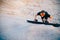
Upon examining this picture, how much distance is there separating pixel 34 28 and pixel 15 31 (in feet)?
0.88

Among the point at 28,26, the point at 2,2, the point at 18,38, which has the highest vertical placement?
the point at 2,2

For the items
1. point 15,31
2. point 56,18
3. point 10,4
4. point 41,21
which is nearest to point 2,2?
point 10,4

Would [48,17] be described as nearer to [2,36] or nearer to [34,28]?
[34,28]

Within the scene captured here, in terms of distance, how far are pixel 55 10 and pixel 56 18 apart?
0.37 feet

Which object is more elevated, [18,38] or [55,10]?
[55,10]

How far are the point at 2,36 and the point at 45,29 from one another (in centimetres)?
60

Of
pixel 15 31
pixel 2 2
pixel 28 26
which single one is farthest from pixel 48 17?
pixel 2 2

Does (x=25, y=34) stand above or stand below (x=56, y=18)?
below

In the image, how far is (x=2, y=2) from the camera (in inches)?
93.7

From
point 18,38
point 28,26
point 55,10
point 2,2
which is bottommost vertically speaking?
point 18,38

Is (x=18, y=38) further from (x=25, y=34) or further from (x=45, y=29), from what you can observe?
(x=45, y=29)

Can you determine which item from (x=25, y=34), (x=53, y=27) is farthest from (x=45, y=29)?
(x=25, y=34)

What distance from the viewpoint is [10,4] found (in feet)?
7.82

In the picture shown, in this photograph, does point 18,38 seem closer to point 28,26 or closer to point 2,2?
point 28,26
